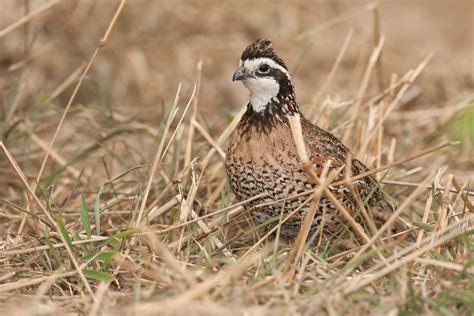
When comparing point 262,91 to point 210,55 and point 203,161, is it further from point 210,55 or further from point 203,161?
point 210,55

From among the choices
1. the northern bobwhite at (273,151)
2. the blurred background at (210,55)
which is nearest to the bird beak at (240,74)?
the northern bobwhite at (273,151)

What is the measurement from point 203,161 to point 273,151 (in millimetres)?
824

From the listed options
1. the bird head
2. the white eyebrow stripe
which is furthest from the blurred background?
the white eyebrow stripe

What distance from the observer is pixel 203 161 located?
568 cm

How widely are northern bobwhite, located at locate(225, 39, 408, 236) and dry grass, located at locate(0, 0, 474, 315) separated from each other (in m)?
0.20

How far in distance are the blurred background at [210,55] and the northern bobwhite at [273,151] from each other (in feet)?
5.46

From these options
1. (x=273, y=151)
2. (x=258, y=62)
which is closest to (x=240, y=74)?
(x=258, y=62)

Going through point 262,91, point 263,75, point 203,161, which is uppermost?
point 263,75

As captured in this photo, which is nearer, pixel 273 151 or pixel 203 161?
pixel 273 151

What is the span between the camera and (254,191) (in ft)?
16.3

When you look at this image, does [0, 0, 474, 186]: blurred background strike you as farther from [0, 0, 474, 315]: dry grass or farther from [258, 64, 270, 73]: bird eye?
[258, 64, 270, 73]: bird eye

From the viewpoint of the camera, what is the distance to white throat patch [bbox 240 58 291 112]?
16.5 feet

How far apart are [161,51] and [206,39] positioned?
1.71 ft

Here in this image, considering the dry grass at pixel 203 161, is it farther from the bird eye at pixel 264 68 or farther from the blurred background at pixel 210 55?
the bird eye at pixel 264 68
